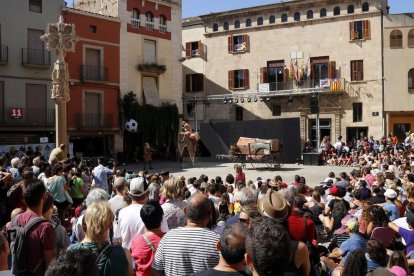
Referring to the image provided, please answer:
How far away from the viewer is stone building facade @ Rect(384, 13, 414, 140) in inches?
1330

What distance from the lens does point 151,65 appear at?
112 feet

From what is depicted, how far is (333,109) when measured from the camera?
3594 cm

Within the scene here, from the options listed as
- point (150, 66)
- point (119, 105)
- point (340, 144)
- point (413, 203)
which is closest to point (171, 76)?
point (150, 66)

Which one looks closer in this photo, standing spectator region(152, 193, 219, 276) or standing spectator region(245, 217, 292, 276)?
standing spectator region(245, 217, 292, 276)

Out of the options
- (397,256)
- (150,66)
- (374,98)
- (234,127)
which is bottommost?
(397,256)

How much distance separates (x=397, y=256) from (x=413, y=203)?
2865 millimetres

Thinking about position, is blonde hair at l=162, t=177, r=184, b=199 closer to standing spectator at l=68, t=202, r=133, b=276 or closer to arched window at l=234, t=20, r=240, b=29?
standing spectator at l=68, t=202, r=133, b=276

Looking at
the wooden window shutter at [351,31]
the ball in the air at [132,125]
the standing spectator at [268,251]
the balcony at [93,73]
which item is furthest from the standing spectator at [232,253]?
the wooden window shutter at [351,31]

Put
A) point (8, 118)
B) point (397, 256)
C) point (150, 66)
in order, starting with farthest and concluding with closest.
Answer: point (150, 66) → point (8, 118) → point (397, 256)

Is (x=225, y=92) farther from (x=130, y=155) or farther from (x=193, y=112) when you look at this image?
(x=130, y=155)

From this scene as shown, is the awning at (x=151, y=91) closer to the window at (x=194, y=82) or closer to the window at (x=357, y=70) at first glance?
the window at (x=194, y=82)

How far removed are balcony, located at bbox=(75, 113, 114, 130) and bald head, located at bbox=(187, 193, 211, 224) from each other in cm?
2664

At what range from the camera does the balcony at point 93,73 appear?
3055cm

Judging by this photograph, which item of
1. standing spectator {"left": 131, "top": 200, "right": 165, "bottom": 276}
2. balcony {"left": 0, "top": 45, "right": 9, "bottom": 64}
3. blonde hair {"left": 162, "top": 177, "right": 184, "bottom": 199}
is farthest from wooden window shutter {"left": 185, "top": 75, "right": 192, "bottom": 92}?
standing spectator {"left": 131, "top": 200, "right": 165, "bottom": 276}
